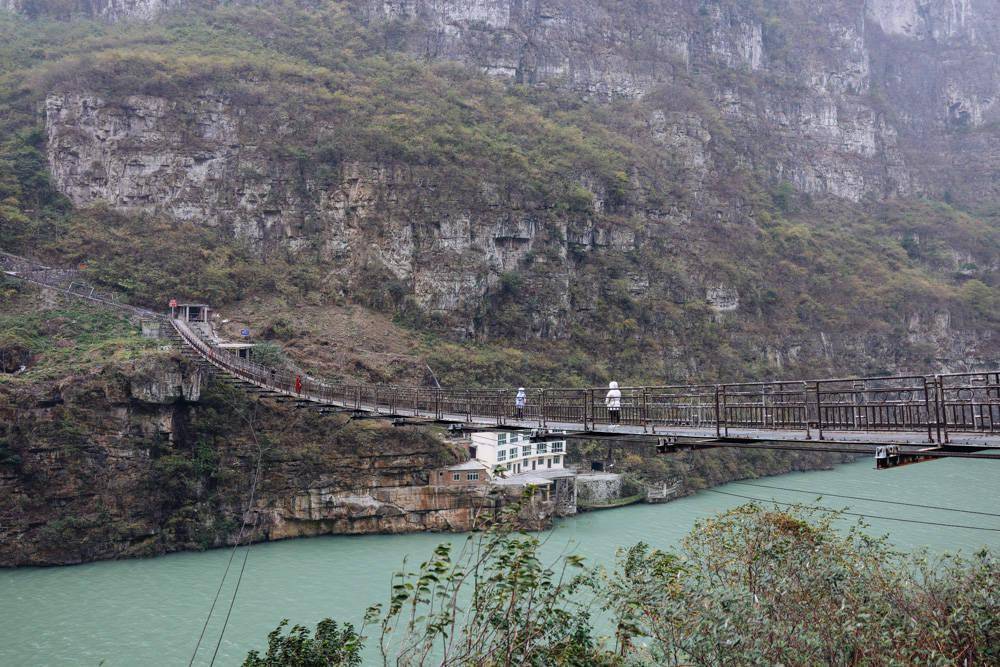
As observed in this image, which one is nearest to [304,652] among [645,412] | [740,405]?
[645,412]

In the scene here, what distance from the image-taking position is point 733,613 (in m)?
6.61

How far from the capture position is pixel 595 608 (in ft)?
53.8

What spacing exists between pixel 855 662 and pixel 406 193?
3610cm

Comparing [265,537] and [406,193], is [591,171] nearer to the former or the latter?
[406,193]

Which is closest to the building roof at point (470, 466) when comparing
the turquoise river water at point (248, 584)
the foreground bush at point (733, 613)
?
the turquoise river water at point (248, 584)

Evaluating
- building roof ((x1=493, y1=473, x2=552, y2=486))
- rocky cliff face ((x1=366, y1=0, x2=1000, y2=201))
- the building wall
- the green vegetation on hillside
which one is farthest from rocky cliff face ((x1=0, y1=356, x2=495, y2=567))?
rocky cliff face ((x1=366, y1=0, x2=1000, y2=201))

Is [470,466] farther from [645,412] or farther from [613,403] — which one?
[645,412]

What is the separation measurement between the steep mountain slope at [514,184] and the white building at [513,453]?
18.0 feet

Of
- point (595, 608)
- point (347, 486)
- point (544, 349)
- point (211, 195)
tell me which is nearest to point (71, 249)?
point (211, 195)

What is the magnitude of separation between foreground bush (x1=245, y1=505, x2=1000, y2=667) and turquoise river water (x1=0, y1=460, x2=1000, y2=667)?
21.0 feet

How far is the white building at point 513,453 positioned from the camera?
91.4 ft

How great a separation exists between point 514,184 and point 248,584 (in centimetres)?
2983

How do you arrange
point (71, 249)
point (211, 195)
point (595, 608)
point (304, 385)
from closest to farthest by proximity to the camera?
point (595, 608)
point (304, 385)
point (71, 249)
point (211, 195)

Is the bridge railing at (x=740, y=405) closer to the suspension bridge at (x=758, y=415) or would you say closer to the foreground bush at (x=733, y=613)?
the suspension bridge at (x=758, y=415)
